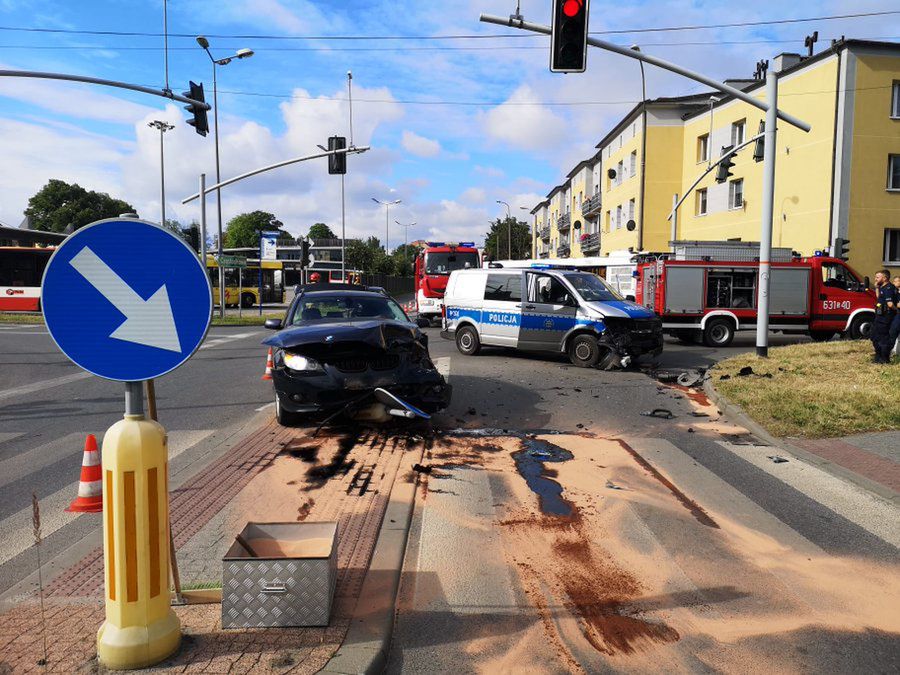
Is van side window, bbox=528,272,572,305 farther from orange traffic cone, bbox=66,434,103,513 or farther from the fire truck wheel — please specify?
orange traffic cone, bbox=66,434,103,513

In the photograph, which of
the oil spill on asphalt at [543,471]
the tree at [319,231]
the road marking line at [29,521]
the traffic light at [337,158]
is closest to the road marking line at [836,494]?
the oil spill on asphalt at [543,471]

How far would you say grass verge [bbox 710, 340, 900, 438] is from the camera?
25.8 ft

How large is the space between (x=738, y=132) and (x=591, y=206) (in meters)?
22.0

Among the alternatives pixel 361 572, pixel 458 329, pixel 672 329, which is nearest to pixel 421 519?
pixel 361 572

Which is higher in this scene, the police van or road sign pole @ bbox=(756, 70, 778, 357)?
road sign pole @ bbox=(756, 70, 778, 357)

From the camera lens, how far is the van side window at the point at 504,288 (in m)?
14.3

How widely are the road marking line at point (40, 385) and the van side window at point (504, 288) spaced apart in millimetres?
8039

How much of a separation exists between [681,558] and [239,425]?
583 cm

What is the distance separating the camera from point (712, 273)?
18859 millimetres

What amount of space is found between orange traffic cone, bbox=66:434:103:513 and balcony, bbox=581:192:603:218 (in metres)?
50.8

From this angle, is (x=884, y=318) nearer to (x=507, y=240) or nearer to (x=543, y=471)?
(x=543, y=471)

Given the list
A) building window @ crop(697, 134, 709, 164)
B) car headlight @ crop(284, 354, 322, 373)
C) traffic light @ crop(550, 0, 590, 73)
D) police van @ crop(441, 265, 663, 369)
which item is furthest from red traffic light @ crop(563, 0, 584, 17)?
building window @ crop(697, 134, 709, 164)

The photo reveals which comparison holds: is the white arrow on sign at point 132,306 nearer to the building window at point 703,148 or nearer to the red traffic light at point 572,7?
the red traffic light at point 572,7

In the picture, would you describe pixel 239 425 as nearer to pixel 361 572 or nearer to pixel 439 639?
pixel 361 572
